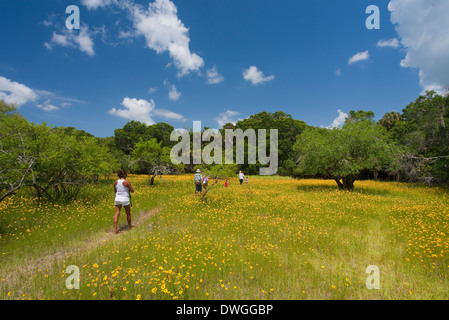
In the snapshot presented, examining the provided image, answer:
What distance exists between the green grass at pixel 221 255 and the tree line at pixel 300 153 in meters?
2.38

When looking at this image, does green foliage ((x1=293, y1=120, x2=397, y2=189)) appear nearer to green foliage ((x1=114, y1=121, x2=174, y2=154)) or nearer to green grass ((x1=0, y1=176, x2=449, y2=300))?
green grass ((x1=0, y1=176, x2=449, y2=300))

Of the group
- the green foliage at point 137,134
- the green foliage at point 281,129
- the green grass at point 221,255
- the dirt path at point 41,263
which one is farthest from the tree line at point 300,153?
the green foliage at point 137,134

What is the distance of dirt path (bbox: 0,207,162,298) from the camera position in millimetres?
4141

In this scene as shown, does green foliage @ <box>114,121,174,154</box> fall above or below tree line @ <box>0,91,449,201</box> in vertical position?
above

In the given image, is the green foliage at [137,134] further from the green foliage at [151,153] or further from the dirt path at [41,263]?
the dirt path at [41,263]

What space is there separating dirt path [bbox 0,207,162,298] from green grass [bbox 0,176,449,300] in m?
0.03

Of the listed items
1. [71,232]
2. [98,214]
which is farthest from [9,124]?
[71,232]

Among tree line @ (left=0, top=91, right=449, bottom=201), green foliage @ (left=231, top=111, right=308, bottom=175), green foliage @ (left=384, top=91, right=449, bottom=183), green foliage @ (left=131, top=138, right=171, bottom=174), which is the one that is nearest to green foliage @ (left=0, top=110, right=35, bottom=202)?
tree line @ (left=0, top=91, right=449, bottom=201)

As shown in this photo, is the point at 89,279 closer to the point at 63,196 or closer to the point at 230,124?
the point at 63,196

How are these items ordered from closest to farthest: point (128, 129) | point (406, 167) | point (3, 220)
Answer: point (3, 220)
point (406, 167)
point (128, 129)

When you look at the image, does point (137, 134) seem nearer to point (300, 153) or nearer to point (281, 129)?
point (281, 129)

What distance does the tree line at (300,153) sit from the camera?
9.87 m

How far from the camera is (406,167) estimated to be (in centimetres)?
2131
